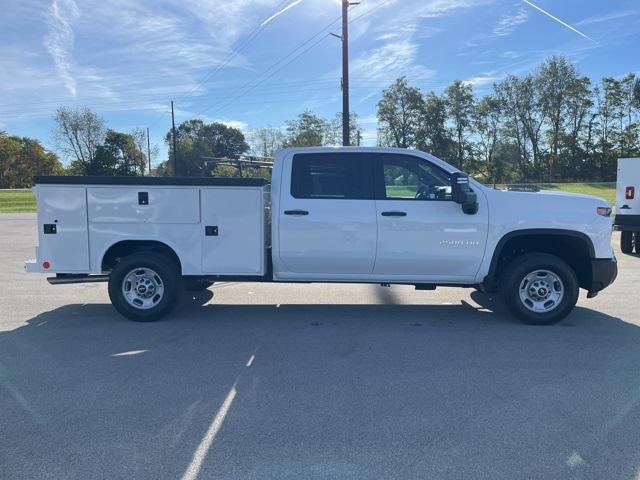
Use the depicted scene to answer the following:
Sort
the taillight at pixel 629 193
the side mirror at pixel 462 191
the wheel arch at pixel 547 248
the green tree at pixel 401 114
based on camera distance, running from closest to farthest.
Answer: the side mirror at pixel 462 191 < the wheel arch at pixel 547 248 < the taillight at pixel 629 193 < the green tree at pixel 401 114

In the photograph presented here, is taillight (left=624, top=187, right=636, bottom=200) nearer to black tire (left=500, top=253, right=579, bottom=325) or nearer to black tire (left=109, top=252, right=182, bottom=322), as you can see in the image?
black tire (left=500, top=253, right=579, bottom=325)

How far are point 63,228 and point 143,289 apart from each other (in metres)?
1.22

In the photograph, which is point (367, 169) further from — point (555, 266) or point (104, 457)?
point (104, 457)

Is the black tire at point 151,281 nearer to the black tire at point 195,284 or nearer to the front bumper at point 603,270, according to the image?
the black tire at point 195,284

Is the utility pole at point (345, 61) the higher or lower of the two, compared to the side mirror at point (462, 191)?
higher

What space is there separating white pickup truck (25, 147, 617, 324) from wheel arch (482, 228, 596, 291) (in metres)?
0.02

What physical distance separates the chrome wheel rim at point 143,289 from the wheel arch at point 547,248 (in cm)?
406

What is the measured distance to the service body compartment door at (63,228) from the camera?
6.16 meters

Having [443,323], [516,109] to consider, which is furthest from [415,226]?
[516,109]

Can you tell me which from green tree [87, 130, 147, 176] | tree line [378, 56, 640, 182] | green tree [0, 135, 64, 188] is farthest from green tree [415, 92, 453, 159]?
green tree [0, 135, 64, 188]

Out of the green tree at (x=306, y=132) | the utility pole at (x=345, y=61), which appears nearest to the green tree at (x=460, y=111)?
the green tree at (x=306, y=132)

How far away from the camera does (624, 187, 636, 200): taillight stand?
11945 millimetres

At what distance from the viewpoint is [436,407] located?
3.88m

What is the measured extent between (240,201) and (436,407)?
3467mm
